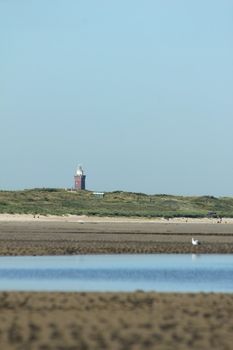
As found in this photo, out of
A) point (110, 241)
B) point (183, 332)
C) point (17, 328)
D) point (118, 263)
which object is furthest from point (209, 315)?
point (110, 241)

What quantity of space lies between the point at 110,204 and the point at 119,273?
269 feet

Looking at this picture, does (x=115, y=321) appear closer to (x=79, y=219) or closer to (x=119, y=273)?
(x=119, y=273)

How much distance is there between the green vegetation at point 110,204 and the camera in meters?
99.4

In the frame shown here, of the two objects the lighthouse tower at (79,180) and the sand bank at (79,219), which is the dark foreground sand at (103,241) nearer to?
the sand bank at (79,219)

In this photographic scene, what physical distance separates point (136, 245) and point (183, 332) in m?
31.3

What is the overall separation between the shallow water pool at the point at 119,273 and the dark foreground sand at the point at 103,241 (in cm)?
281

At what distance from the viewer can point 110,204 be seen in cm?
11788

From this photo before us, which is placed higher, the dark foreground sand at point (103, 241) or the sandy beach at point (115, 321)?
the dark foreground sand at point (103, 241)

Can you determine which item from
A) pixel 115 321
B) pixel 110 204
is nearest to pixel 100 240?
pixel 115 321

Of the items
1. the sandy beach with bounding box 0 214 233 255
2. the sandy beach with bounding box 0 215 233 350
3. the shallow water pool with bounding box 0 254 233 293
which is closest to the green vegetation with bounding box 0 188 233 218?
the sandy beach with bounding box 0 214 233 255

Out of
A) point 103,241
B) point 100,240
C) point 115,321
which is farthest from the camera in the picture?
point 100,240

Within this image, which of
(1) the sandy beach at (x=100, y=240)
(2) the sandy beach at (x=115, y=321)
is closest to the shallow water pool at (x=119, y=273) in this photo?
(1) the sandy beach at (x=100, y=240)

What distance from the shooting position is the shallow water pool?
102 feet

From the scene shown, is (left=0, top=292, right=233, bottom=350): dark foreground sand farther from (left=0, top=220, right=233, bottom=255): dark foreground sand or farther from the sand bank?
the sand bank
